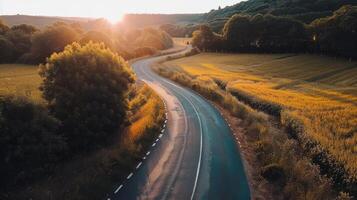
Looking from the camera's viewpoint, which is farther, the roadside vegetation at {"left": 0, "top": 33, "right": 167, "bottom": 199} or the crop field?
the crop field

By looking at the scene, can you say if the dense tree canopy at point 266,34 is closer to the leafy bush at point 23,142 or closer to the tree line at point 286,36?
the tree line at point 286,36

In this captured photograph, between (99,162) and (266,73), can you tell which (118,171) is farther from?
(266,73)

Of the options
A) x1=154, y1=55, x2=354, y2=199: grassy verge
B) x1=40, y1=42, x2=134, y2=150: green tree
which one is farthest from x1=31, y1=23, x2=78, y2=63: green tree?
x1=40, y1=42, x2=134, y2=150: green tree

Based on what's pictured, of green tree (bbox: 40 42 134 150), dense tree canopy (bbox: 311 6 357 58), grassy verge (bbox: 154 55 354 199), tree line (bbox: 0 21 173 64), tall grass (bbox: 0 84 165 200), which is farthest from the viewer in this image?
tree line (bbox: 0 21 173 64)

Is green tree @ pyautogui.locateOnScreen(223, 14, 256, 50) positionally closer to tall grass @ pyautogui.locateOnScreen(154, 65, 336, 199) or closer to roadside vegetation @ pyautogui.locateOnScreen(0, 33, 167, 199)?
tall grass @ pyautogui.locateOnScreen(154, 65, 336, 199)

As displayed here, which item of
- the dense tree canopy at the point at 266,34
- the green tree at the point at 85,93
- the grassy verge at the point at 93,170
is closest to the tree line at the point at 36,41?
the dense tree canopy at the point at 266,34

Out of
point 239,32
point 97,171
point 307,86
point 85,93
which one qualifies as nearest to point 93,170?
point 97,171

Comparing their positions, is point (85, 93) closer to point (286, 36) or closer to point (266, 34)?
point (286, 36)
